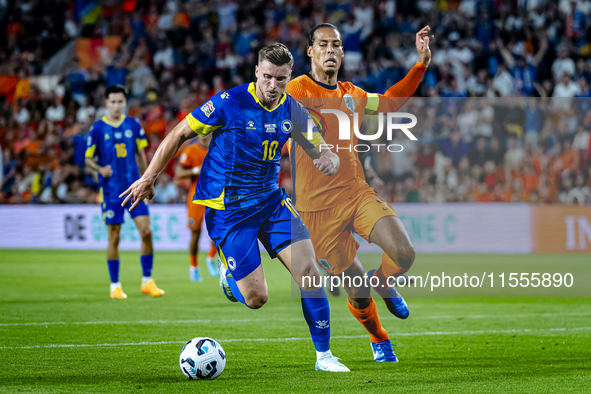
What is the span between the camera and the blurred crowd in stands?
525 inches

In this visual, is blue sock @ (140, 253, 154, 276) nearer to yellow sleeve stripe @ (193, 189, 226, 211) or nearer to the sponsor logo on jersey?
yellow sleeve stripe @ (193, 189, 226, 211)

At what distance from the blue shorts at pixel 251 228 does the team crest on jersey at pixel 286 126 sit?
44cm

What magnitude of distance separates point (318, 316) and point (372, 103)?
6.28 ft

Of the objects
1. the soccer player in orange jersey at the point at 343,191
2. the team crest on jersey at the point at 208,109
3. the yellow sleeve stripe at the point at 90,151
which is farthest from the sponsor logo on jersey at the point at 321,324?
the yellow sleeve stripe at the point at 90,151

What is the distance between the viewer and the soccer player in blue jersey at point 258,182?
4895 millimetres

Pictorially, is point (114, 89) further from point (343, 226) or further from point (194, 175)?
point (343, 226)

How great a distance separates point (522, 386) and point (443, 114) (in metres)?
10.00

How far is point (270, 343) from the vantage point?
20.0 ft

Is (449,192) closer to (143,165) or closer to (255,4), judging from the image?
(143,165)

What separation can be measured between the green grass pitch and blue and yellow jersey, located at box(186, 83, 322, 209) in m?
1.18

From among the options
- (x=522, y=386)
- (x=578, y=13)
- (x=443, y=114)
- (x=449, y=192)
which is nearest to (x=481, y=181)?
(x=449, y=192)

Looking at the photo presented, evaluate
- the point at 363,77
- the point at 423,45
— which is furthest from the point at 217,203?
the point at 363,77

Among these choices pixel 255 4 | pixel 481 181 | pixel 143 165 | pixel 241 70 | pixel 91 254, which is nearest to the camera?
pixel 143 165

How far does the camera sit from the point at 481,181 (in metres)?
13.4
